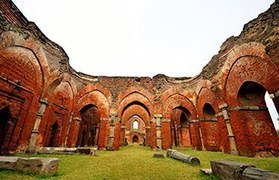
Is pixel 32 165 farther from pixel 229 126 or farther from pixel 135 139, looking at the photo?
pixel 135 139

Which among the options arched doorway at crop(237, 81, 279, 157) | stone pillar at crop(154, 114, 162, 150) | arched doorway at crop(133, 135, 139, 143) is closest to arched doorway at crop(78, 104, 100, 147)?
stone pillar at crop(154, 114, 162, 150)

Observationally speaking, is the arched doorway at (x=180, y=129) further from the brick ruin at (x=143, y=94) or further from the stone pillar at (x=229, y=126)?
the stone pillar at (x=229, y=126)

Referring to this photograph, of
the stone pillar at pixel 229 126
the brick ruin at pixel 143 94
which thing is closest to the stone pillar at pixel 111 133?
the brick ruin at pixel 143 94

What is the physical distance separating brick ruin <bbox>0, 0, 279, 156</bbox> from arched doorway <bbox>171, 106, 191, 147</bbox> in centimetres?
437

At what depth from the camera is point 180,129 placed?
1672 cm

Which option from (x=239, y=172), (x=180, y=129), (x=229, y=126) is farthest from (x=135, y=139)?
(x=239, y=172)

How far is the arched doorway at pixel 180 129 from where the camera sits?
15940 mm

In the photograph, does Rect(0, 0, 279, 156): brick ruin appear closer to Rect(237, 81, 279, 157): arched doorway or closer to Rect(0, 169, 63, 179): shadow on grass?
Rect(237, 81, 279, 157): arched doorway

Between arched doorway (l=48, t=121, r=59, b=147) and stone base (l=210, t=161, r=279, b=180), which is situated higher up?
Result: arched doorway (l=48, t=121, r=59, b=147)

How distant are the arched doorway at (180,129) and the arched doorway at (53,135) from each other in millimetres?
11053

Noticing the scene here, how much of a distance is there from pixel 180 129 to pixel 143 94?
271 inches

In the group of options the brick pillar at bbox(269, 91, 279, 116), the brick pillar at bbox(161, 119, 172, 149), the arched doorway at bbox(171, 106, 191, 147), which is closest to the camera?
the brick pillar at bbox(269, 91, 279, 116)

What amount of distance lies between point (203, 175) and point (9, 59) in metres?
9.22

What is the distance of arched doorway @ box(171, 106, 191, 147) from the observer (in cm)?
1594
